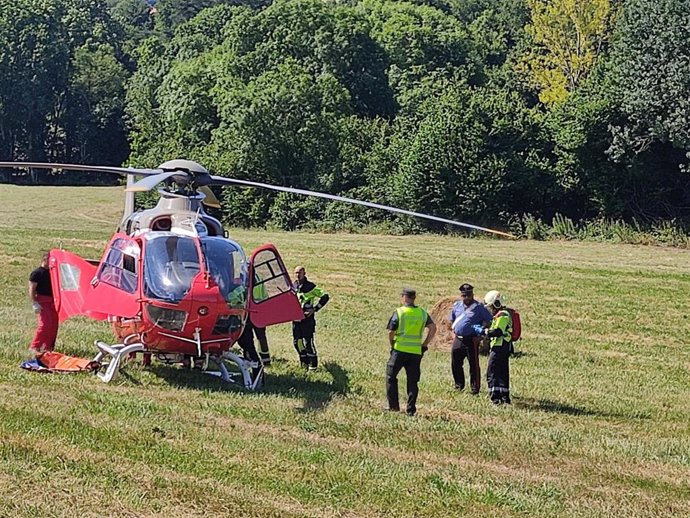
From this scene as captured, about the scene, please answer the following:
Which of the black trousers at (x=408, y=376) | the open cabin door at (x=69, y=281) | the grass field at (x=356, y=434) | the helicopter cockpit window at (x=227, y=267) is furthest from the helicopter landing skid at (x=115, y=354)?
the black trousers at (x=408, y=376)

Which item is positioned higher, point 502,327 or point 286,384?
point 502,327

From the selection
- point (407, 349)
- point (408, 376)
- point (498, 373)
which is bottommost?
point (498, 373)

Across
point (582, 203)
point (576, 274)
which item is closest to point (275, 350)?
point (576, 274)

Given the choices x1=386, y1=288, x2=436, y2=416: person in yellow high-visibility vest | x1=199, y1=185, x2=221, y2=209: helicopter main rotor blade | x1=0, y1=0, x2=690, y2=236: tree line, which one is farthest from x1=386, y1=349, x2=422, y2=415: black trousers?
x1=0, y1=0, x2=690, y2=236: tree line

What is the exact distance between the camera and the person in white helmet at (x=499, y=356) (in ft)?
43.0

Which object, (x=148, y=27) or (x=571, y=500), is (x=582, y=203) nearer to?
(x=571, y=500)

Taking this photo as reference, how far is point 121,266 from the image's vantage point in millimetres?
12555

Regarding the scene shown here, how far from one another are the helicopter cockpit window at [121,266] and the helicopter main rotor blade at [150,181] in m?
0.74

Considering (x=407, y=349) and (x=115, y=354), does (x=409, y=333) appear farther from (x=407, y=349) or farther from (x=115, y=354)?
(x=115, y=354)

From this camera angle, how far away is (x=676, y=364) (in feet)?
59.9

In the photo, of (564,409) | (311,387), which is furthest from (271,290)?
(564,409)

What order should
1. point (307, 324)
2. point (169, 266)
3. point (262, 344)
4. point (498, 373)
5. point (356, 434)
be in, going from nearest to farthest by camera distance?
point (356, 434) < point (169, 266) < point (498, 373) < point (262, 344) < point (307, 324)

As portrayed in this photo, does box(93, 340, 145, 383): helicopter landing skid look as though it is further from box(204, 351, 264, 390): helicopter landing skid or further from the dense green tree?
the dense green tree

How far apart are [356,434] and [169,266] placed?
134 inches
